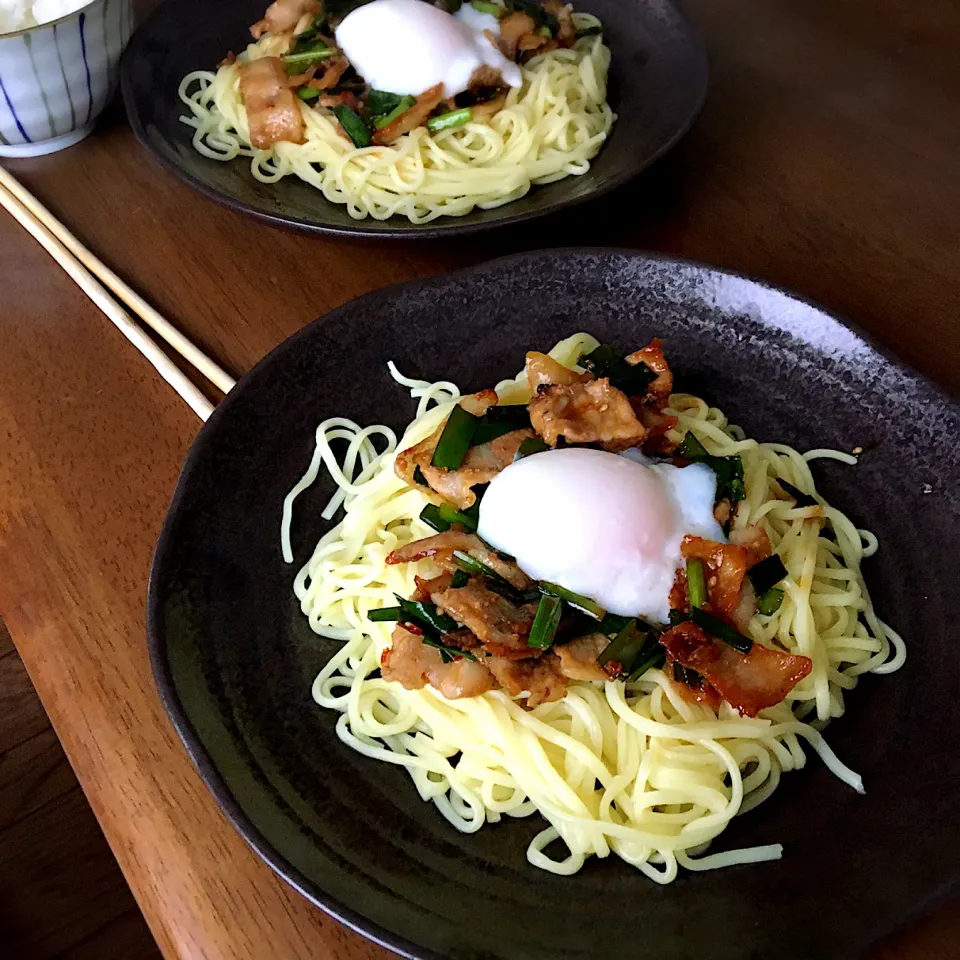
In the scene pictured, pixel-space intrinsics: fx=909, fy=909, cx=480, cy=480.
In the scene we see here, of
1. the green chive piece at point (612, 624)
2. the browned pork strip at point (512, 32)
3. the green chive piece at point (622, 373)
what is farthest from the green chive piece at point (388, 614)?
the browned pork strip at point (512, 32)

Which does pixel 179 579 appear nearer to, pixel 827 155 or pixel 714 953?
pixel 714 953

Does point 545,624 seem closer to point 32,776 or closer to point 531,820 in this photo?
point 531,820

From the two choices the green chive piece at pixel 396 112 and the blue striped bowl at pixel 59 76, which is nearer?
the blue striped bowl at pixel 59 76

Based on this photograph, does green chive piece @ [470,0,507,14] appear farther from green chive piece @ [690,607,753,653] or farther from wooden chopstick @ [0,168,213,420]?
green chive piece @ [690,607,753,653]

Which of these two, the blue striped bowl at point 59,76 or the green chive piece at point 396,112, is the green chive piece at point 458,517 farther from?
the blue striped bowl at point 59,76

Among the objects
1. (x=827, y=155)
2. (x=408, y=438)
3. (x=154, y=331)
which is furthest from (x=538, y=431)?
(x=827, y=155)

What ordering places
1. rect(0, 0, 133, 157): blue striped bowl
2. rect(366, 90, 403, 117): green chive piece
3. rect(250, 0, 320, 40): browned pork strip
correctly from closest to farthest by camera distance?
rect(0, 0, 133, 157): blue striped bowl < rect(366, 90, 403, 117): green chive piece < rect(250, 0, 320, 40): browned pork strip

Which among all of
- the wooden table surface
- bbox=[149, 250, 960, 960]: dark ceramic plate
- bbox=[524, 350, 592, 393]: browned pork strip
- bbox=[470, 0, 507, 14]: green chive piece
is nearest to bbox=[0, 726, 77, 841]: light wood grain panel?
the wooden table surface
